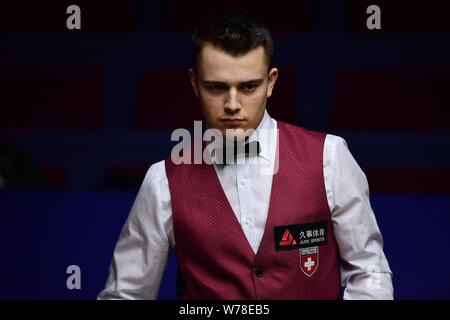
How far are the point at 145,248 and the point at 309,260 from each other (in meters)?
0.42

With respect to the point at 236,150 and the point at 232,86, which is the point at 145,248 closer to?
the point at 236,150

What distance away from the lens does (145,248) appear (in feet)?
5.24

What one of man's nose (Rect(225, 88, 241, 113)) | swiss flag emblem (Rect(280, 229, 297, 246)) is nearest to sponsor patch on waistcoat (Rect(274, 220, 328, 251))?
swiss flag emblem (Rect(280, 229, 297, 246))

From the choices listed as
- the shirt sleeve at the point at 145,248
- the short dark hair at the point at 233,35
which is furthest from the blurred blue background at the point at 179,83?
the short dark hair at the point at 233,35

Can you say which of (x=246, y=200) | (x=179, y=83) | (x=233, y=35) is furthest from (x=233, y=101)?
(x=179, y=83)

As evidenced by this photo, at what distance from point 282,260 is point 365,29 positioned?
232cm

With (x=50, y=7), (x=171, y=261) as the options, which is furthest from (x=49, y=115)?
(x=171, y=261)

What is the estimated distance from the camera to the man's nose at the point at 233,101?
1459mm

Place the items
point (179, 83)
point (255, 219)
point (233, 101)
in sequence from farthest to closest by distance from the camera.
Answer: point (179, 83), point (255, 219), point (233, 101)

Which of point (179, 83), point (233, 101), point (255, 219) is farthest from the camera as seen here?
point (179, 83)

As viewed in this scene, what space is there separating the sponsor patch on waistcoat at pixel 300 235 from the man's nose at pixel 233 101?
313 mm

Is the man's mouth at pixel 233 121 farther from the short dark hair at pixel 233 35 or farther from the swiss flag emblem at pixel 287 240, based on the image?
the swiss flag emblem at pixel 287 240

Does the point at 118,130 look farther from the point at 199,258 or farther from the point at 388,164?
the point at 199,258

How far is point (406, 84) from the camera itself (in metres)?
3.57
